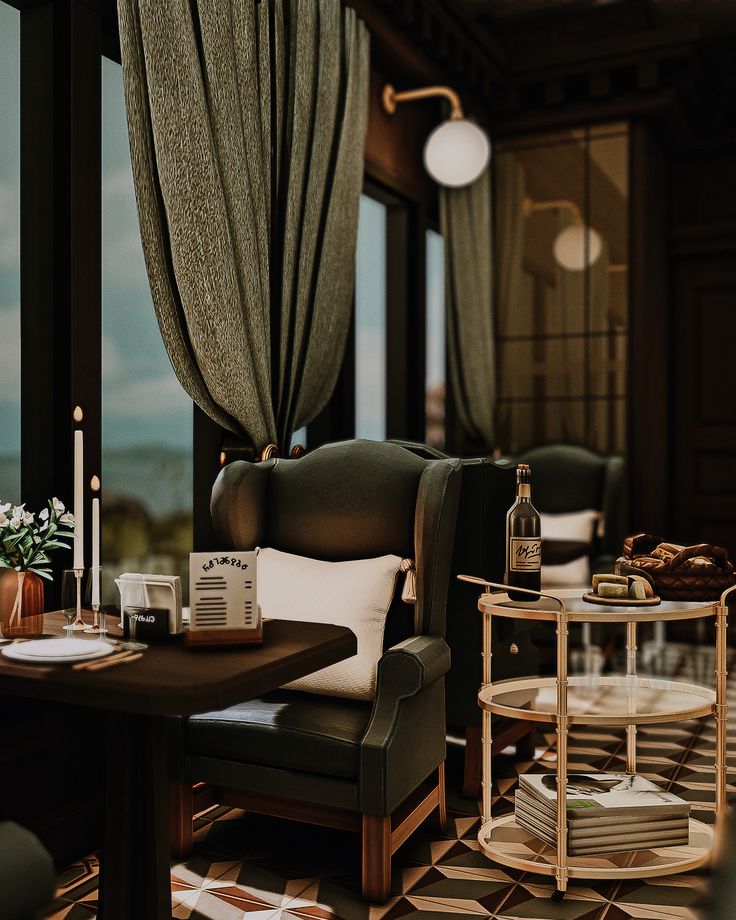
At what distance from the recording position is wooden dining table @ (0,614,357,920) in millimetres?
1511

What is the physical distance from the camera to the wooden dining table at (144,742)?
151cm

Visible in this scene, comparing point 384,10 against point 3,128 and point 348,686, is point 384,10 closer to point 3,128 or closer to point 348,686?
point 3,128

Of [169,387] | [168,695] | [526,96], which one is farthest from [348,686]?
[526,96]

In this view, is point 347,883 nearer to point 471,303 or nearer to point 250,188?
point 250,188

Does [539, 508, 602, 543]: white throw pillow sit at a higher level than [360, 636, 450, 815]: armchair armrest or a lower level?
higher

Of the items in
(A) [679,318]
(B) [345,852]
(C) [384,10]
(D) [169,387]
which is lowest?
(B) [345,852]

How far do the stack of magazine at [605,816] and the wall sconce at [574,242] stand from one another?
3.39m

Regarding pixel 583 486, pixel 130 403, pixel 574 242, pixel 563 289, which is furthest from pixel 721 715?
pixel 574 242

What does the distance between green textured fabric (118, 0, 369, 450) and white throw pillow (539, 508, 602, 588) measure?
4.50 ft

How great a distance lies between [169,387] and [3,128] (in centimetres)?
91

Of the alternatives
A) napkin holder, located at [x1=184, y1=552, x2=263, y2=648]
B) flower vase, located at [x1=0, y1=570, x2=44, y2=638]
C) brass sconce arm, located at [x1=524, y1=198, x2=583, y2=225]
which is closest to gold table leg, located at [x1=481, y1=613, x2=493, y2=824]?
napkin holder, located at [x1=184, y1=552, x2=263, y2=648]

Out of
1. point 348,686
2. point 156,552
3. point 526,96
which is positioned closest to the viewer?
point 348,686

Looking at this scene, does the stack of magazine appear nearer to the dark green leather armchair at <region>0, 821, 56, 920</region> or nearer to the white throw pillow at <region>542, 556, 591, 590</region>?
the dark green leather armchair at <region>0, 821, 56, 920</region>

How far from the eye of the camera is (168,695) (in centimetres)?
140
